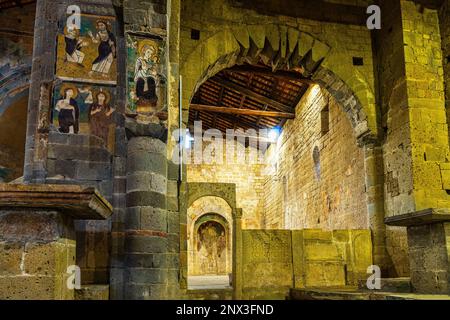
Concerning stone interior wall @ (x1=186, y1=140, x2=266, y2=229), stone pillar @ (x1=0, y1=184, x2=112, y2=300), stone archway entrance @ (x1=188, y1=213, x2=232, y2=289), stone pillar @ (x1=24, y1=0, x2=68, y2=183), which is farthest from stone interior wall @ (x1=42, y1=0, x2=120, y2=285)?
stone interior wall @ (x1=186, y1=140, x2=266, y2=229)

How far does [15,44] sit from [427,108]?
8866 millimetres

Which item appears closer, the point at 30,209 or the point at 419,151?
the point at 30,209

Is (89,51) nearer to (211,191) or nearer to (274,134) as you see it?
(211,191)

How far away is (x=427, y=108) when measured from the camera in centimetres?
816

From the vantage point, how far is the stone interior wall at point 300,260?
8.58 metres

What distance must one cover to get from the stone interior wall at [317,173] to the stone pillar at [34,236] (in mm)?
7121

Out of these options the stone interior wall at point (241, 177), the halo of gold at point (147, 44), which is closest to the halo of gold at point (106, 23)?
the halo of gold at point (147, 44)

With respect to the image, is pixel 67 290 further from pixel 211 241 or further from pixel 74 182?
pixel 211 241

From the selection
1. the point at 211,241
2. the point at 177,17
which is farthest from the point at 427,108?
the point at 211,241

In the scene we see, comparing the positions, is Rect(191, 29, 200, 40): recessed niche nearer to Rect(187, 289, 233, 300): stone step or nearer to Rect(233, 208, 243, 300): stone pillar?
Rect(233, 208, 243, 300): stone pillar

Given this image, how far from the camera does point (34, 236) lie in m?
3.35

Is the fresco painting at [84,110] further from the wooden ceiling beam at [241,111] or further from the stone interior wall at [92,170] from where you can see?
the wooden ceiling beam at [241,111]

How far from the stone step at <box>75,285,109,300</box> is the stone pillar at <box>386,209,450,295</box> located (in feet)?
11.3
